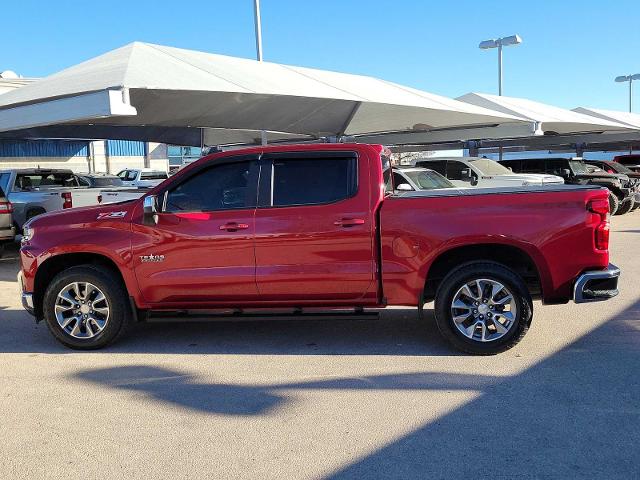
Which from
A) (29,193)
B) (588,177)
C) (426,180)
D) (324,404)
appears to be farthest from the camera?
(588,177)

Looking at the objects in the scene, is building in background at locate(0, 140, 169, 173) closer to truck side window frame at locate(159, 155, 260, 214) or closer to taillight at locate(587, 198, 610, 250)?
truck side window frame at locate(159, 155, 260, 214)

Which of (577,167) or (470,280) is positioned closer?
(470,280)

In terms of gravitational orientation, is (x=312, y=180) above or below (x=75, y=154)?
below

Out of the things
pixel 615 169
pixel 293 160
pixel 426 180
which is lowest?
pixel 426 180

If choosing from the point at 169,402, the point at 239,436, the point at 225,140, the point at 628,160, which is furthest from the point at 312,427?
the point at 628,160

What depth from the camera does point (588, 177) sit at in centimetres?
1809

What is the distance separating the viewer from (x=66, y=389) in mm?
4852

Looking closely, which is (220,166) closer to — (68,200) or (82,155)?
(68,200)

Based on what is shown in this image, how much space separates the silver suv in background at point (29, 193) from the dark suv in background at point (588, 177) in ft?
43.2

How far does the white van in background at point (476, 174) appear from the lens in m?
15.9

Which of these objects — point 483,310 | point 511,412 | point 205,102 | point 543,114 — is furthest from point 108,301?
point 543,114

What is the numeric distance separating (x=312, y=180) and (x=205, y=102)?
6.80 meters

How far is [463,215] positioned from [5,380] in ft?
13.1

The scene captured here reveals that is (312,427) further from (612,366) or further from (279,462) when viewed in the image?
(612,366)
